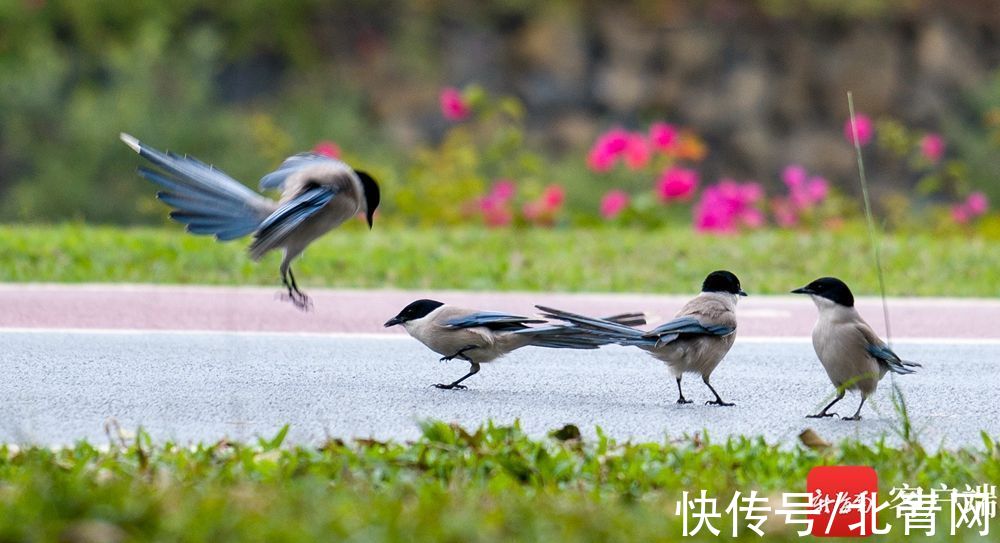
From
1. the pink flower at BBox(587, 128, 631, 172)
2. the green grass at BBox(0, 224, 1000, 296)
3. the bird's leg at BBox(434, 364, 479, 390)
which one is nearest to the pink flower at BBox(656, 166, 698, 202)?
the pink flower at BBox(587, 128, 631, 172)

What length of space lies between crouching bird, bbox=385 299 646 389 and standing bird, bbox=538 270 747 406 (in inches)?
4.9

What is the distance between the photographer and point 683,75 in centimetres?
1716

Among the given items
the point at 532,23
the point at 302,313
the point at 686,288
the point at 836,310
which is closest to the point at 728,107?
the point at 532,23

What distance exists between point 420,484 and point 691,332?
4.96 feet

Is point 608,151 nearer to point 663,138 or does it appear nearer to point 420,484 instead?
point 663,138

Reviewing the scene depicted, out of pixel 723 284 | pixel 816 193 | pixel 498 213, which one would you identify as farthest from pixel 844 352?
pixel 816 193

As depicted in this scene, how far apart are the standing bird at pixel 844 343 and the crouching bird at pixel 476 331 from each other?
71 centimetres

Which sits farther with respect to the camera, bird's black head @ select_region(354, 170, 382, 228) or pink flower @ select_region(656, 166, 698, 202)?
pink flower @ select_region(656, 166, 698, 202)

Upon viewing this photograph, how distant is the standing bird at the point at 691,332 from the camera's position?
5062 mm

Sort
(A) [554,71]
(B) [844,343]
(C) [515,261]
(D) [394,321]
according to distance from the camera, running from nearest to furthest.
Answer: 1. (B) [844,343]
2. (D) [394,321]
3. (C) [515,261]
4. (A) [554,71]

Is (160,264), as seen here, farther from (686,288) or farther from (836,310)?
(836,310)

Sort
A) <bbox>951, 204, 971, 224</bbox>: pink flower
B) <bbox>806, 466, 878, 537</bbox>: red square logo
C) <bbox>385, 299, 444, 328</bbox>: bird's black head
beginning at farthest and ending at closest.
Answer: <bbox>951, 204, 971, 224</bbox>: pink flower < <bbox>385, 299, 444, 328</bbox>: bird's black head < <bbox>806, 466, 878, 537</bbox>: red square logo

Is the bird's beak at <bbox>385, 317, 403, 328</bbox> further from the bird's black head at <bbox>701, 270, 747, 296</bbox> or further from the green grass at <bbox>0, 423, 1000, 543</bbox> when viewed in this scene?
the bird's black head at <bbox>701, 270, 747, 296</bbox>

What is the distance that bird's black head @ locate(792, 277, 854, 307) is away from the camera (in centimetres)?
507
